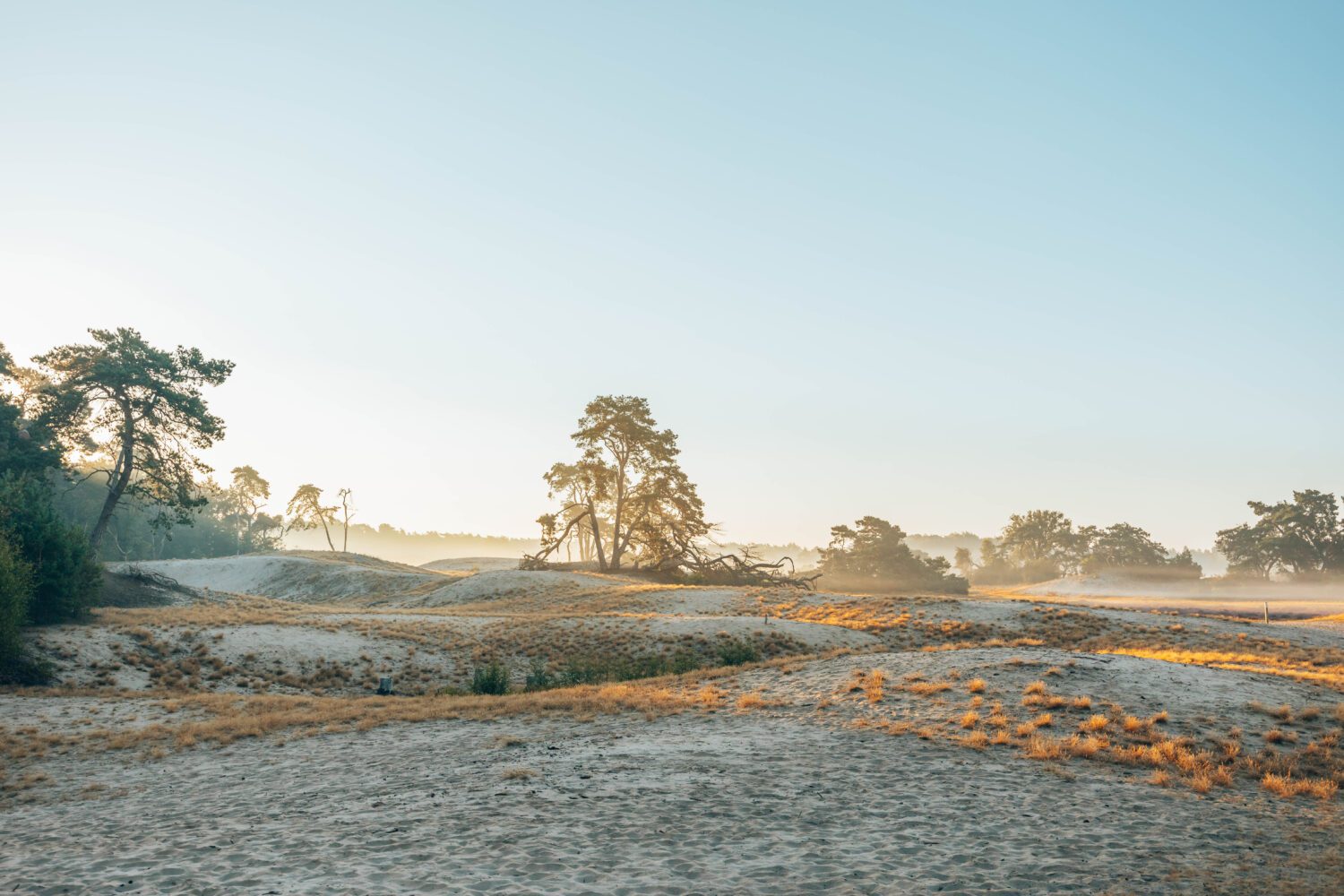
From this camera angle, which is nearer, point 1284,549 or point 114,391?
point 114,391

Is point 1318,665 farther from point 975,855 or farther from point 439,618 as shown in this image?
point 439,618

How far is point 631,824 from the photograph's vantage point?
9.98m

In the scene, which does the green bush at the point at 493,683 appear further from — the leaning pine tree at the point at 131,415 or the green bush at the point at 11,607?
the leaning pine tree at the point at 131,415

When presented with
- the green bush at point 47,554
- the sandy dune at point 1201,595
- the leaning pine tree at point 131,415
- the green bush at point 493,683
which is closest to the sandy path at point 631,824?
the green bush at point 493,683

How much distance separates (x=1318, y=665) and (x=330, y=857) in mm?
32940

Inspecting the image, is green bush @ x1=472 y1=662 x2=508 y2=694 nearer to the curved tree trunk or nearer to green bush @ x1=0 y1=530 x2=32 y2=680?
green bush @ x1=0 y1=530 x2=32 y2=680

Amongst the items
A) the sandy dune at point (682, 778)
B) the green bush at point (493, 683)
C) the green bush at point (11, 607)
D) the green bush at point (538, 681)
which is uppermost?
the green bush at point (11, 607)

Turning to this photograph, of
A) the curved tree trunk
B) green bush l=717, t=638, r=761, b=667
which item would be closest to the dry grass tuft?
green bush l=717, t=638, r=761, b=667

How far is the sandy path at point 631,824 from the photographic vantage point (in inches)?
322

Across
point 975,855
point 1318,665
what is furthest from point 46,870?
point 1318,665

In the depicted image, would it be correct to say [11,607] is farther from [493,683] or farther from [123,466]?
[123,466]

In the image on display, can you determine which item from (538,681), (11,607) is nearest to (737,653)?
(538,681)

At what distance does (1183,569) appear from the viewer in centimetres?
9431

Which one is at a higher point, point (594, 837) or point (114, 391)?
point (114, 391)
